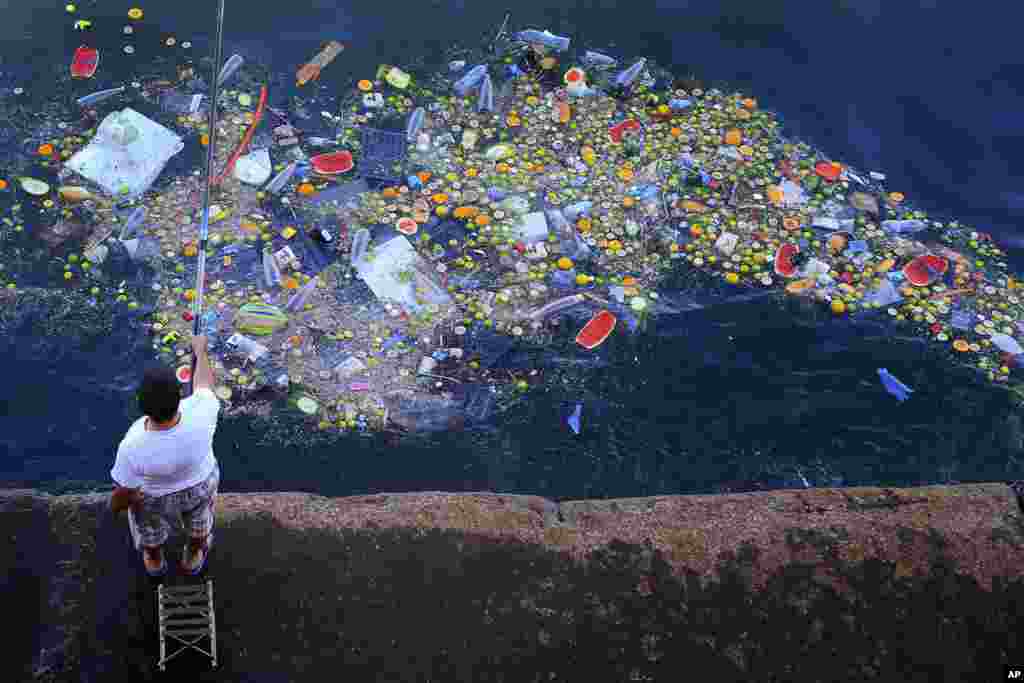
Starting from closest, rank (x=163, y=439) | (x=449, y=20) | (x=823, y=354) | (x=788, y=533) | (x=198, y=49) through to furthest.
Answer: (x=163, y=439) → (x=788, y=533) → (x=823, y=354) → (x=198, y=49) → (x=449, y=20)

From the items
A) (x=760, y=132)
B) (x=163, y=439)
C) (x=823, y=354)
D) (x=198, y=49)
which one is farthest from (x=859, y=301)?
(x=198, y=49)

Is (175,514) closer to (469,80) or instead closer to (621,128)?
(469,80)

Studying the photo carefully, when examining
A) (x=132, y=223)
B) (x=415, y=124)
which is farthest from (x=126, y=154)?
(x=415, y=124)

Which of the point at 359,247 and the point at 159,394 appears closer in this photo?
the point at 159,394

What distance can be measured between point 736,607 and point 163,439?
246 centimetres

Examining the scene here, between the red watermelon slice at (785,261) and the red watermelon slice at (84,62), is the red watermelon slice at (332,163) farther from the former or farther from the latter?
the red watermelon slice at (785,261)

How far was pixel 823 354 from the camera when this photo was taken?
5.17m

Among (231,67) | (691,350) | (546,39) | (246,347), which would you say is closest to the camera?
(246,347)

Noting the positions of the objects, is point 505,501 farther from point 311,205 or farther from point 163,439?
point 311,205

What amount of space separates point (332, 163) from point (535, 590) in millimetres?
2961

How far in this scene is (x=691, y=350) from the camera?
16.8 feet

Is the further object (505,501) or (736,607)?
(505,501)

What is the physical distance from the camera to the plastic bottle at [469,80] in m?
5.96

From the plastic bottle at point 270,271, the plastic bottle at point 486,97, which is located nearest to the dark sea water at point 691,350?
the plastic bottle at point 486,97
